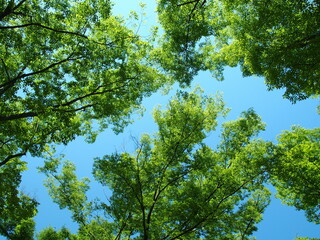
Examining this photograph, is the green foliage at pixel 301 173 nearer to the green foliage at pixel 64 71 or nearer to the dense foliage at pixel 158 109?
the dense foliage at pixel 158 109

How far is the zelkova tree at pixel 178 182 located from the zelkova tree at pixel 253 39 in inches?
75.9

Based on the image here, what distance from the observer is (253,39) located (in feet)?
25.5

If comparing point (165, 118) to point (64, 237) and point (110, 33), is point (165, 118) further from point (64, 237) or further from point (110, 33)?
point (64, 237)

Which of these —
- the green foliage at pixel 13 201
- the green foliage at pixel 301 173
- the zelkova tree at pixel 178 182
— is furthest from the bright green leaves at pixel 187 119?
the green foliage at pixel 13 201

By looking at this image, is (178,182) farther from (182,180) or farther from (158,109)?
(158,109)

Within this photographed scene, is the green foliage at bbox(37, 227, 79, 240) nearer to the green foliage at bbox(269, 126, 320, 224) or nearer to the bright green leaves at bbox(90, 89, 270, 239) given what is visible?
the bright green leaves at bbox(90, 89, 270, 239)

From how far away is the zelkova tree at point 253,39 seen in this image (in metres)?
6.80

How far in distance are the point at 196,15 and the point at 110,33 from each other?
3.49 m

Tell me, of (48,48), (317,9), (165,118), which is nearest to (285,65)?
(317,9)

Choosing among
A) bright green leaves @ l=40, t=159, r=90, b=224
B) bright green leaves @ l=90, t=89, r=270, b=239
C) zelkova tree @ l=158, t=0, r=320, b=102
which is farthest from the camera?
bright green leaves @ l=40, t=159, r=90, b=224

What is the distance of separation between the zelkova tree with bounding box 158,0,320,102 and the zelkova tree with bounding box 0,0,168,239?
1738mm

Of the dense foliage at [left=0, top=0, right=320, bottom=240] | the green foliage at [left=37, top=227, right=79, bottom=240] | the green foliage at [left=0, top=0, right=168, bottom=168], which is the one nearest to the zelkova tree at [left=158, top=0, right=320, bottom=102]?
the dense foliage at [left=0, top=0, right=320, bottom=240]

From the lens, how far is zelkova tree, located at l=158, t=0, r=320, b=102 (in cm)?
680

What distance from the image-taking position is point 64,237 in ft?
37.8
